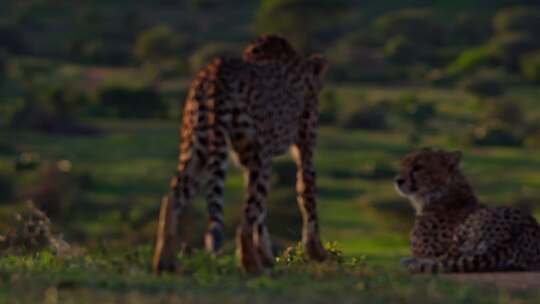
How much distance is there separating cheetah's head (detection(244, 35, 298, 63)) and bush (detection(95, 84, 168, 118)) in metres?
35.0

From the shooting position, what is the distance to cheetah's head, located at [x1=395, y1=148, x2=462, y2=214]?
1062 centimetres

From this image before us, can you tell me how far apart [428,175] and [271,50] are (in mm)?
1668

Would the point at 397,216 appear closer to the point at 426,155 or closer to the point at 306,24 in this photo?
the point at 426,155

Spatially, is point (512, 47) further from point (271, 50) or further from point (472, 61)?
point (271, 50)

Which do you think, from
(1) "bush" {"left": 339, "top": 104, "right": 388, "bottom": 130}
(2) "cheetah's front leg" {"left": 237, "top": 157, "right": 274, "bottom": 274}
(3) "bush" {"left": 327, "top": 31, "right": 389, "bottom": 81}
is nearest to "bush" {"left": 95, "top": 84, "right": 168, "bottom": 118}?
(1) "bush" {"left": 339, "top": 104, "right": 388, "bottom": 130}

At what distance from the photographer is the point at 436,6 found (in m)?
76.5

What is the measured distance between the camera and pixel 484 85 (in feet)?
166

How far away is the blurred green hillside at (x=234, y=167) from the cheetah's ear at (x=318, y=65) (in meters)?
1.05

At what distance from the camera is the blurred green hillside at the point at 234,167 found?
8203mm

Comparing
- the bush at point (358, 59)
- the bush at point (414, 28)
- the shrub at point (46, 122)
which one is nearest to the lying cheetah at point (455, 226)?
the shrub at point (46, 122)

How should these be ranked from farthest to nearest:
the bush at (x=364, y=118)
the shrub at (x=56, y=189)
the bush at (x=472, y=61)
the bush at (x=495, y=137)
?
the bush at (x=472, y=61), the bush at (x=364, y=118), the bush at (x=495, y=137), the shrub at (x=56, y=189)

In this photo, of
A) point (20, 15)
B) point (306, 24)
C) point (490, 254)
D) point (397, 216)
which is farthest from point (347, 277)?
point (20, 15)

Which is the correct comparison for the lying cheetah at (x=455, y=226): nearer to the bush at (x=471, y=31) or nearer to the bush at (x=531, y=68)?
the bush at (x=531, y=68)

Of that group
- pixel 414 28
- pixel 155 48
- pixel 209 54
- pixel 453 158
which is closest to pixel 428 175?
pixel 453 158
